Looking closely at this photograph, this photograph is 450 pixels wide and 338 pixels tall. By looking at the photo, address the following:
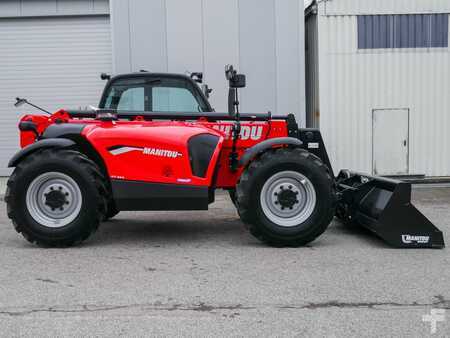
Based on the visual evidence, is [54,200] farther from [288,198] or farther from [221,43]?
[221,43]

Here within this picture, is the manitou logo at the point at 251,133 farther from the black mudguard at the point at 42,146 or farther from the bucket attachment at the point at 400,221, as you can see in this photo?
the black mudguard at the point at 42,146

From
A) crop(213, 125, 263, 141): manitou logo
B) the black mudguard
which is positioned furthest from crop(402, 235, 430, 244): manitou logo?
the black mudguard

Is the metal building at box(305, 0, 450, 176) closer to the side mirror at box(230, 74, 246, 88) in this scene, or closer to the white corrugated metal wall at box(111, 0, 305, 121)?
the white corrugated metal wall at box(111, 0, 305, 121)

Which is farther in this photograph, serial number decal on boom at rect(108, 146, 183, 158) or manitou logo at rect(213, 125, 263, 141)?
manitou logo at rect(213, 125, 263, 141)

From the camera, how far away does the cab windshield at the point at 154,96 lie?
7.51m

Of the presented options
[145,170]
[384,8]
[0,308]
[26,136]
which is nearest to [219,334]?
[0,308]

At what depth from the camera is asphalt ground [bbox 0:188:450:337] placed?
3.85m

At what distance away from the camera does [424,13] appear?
11.2 meters

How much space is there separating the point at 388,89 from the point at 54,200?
7.64m

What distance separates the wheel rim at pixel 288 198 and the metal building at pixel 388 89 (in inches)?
218

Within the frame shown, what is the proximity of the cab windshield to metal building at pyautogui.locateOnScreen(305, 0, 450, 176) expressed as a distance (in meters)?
4.53

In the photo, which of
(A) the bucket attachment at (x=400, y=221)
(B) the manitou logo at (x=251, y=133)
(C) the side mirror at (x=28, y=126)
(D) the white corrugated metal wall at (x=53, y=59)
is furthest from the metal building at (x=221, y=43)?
(A) the bucket attachment at (x=400, y=221)

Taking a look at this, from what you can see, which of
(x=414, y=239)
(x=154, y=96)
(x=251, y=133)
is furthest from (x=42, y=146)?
(x=414, y=239)

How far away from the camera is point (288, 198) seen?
6062 millimetres
